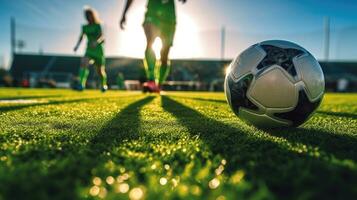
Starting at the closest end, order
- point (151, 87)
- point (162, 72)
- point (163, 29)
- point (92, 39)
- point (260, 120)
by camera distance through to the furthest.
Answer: point (260, 120), point (163, 29), point (151, 87), point (162, 72), point (92, 39)

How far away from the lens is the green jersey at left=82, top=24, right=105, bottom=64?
34.8 feet

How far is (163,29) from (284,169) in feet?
22.2

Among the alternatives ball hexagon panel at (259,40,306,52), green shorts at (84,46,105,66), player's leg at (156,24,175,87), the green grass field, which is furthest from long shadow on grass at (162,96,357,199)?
green shorts at (84,46,105,66)

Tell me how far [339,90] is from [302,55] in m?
34.6

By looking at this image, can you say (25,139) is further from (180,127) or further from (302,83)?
(302,83)

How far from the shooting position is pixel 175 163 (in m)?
1.42

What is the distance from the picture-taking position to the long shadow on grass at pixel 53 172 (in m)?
1.01

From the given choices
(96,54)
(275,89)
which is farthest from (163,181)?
(96,54)

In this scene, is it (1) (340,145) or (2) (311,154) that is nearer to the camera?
(2) (311,154)

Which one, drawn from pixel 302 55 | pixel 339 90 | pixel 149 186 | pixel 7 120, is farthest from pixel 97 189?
pixel 339 90

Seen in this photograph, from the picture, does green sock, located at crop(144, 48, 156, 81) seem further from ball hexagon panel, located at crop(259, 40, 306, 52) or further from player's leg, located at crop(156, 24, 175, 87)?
ball hexagon panel, located at crop(259, 40, 306, 52)

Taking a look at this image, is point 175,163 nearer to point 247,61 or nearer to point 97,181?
point 97,181

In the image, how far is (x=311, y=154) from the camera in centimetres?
157

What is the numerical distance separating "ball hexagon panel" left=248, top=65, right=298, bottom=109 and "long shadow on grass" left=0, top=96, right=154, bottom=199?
3.41 ft
